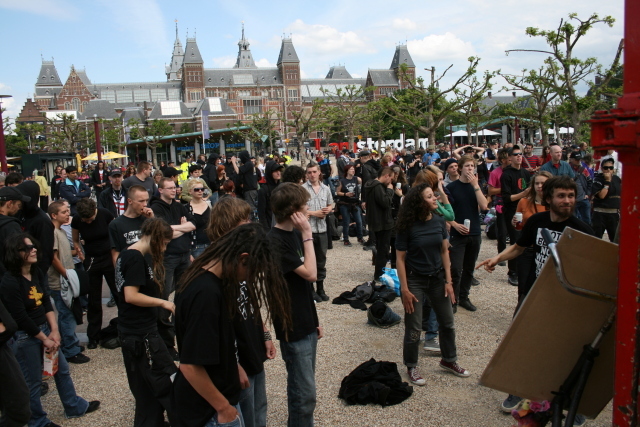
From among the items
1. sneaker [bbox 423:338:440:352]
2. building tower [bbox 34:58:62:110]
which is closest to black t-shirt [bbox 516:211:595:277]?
sneaker [bbox 423:338:440:352]

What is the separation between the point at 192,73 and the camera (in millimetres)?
115312

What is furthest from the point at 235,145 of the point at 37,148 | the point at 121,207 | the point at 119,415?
the point at 119,415

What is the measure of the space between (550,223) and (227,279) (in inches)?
103

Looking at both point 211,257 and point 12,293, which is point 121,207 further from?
point 211,257

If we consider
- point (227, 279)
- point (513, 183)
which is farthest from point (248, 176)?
point (227, 279)

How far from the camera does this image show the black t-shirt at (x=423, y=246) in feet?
14.1

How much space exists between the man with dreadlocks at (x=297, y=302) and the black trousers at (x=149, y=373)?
2.61 ft

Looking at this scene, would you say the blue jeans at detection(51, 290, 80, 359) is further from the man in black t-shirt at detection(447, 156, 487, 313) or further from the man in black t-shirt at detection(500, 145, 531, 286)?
the man in black t-shirt at detection(500, 145, 531, 286)

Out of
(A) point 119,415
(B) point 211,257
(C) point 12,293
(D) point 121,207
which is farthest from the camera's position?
(D) point 121,207

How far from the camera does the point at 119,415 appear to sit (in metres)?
4.16

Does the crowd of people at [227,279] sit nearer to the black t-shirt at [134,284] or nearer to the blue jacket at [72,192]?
the black t-shirt at [134,284]

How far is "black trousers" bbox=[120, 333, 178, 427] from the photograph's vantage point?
3217mm

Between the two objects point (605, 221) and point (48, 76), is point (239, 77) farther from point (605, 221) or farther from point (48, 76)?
point (605, 221)

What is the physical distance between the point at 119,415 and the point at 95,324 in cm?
180
